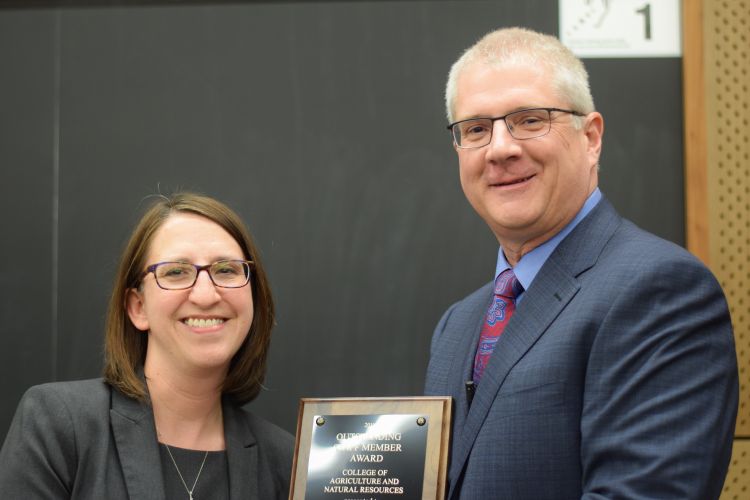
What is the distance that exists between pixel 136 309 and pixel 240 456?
513 millimetres

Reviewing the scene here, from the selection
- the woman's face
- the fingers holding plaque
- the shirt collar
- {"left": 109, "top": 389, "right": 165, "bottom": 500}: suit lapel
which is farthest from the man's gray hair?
{"left": 109, "top": 389, "right": 165, "bottom": 500}: suit lapel

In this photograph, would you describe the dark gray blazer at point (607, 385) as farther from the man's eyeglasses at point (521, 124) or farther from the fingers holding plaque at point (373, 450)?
the man's eyeglasses at point (521, 124)

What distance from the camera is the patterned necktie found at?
7.29ft

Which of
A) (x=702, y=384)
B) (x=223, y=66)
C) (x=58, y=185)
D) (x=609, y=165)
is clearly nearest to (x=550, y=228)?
(x=702, y=384)

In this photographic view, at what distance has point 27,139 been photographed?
358 cm

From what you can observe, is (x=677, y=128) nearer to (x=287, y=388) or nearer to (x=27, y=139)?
(x=287, y=388)

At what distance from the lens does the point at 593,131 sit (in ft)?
7.30

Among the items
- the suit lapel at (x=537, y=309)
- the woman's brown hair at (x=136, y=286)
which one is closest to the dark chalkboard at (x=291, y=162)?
the woman's brown hair at (x=136, y=286)

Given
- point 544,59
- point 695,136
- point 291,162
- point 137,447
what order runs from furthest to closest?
point 291,162 → point 695,136 → point 137,447 → point 544,59

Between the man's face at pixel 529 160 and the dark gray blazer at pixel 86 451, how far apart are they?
3.45 feet

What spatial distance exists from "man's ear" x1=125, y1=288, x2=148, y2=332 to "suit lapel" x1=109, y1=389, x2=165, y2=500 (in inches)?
8.1

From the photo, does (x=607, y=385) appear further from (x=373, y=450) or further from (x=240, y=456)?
(x=240, y=456)

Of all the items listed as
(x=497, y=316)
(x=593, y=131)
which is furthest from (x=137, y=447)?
(x=593, y=131)

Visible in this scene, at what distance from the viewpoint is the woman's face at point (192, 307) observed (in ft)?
8.07
